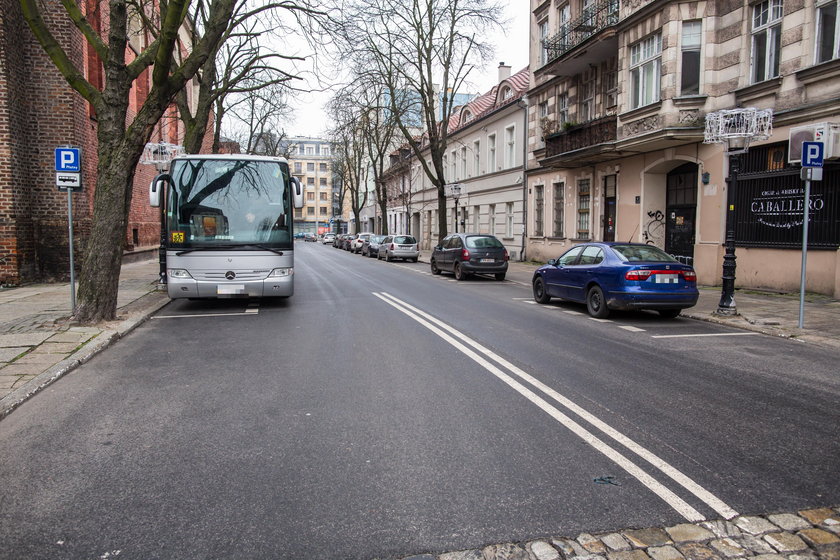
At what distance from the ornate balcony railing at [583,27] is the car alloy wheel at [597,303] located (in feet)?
38.8

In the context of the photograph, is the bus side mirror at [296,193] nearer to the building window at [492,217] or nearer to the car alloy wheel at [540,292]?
the car alloy wheel at [540,292]

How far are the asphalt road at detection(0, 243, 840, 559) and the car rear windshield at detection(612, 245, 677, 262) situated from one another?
2604mm

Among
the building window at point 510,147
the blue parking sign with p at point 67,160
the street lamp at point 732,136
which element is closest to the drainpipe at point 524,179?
the building window at point 510,147

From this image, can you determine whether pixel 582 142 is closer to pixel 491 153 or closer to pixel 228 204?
pixel 491 153

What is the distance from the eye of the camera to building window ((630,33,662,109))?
57.6 feet

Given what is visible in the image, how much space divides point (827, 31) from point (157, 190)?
1436 cm

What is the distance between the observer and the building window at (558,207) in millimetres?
25706

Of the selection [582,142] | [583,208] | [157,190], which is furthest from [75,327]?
[583,208]

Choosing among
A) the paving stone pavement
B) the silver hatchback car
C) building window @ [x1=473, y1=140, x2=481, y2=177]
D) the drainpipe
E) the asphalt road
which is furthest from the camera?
building window @ [x1=473, y1=140, x2=481, y2=177]

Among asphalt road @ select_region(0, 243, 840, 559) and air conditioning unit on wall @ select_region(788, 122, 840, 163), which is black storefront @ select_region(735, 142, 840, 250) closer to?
air conditioning unit on wall @ select_region(788, 122, 840, 163)

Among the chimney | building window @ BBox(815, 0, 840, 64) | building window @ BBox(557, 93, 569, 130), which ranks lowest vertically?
building window @ BBox(815, 0, 840, 64)

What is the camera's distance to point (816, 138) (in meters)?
10.3

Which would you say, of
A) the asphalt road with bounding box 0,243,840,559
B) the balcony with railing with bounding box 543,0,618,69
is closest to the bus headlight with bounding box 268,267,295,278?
the asphalt road with bounding box 0,243,840,559

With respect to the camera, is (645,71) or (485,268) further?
(485,268)
